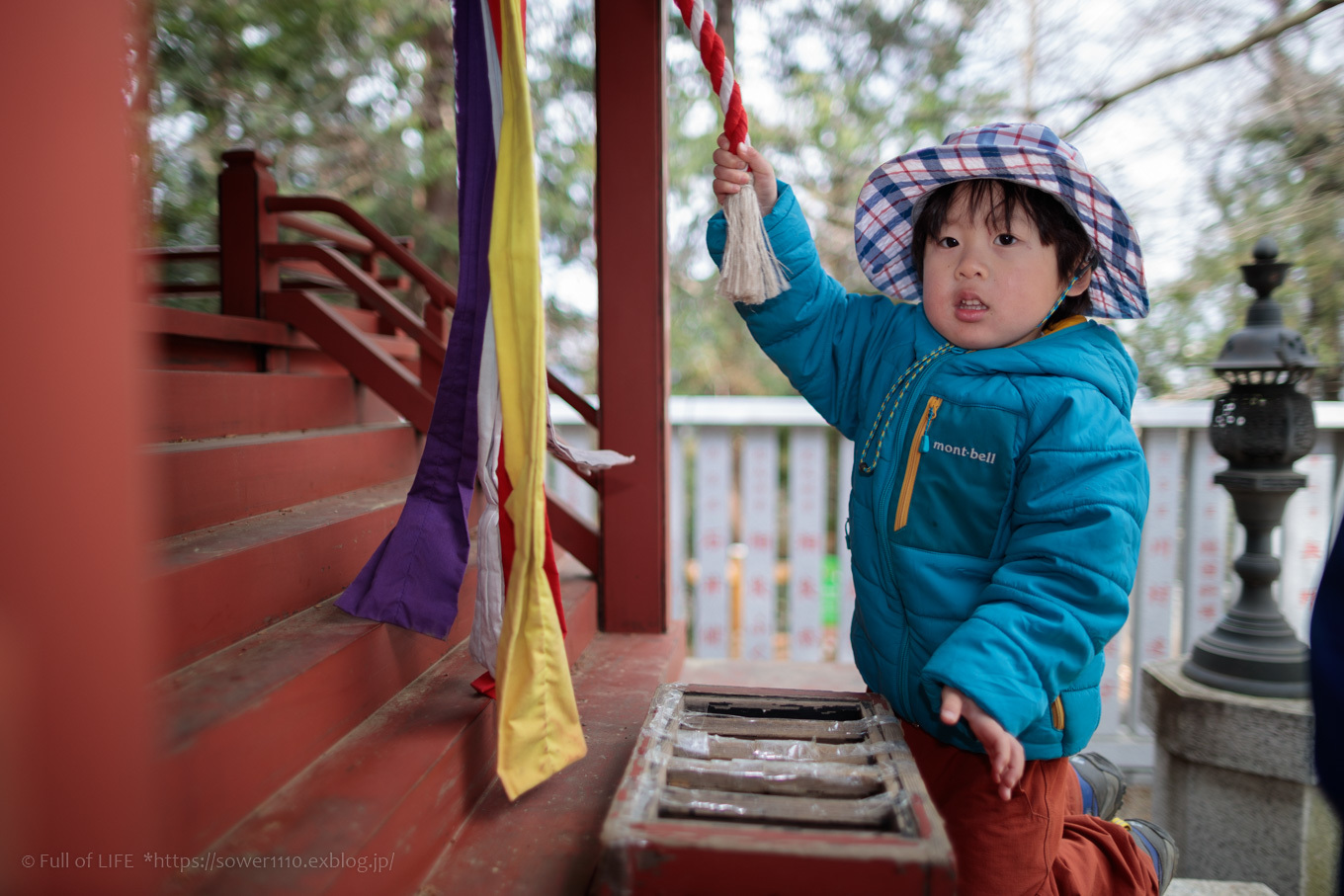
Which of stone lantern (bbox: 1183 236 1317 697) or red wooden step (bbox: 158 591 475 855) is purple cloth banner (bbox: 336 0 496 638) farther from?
stone lantern (bbox: 1183 236 1317 697)

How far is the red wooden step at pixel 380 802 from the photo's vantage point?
3.34 feet

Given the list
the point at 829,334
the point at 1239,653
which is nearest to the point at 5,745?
the point at 829,334

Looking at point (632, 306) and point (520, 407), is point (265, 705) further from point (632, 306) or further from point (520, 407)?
point (632, 306)

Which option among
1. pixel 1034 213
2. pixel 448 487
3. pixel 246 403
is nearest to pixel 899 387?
pixel 1034 213

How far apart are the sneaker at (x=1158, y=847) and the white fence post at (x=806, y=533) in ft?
6.74

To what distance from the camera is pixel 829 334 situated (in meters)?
1.73

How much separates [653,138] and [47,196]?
175cm

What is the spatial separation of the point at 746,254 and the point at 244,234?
85.5 inches

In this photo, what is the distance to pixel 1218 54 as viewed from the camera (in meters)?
4.12

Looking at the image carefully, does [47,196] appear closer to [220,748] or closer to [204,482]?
[220,748]

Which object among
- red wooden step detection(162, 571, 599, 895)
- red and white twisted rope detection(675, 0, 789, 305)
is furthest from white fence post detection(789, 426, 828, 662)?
red wooden step detection(162, 571, 599, 895)

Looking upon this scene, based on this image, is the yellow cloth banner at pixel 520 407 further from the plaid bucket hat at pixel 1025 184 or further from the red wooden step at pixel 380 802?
the plaid bucket hat at pixel 1025 184

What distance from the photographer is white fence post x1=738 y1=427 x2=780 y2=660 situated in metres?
3.87

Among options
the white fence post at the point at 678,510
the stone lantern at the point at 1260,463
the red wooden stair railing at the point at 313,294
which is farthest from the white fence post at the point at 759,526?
the stone lantern at the point at 1260,463
